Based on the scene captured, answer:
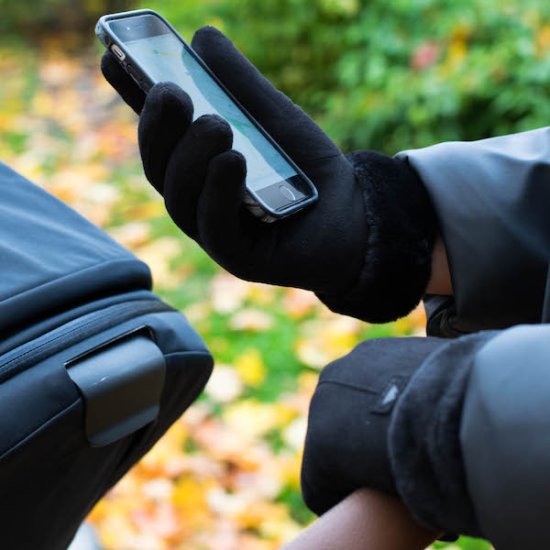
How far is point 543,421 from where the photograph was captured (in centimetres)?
71

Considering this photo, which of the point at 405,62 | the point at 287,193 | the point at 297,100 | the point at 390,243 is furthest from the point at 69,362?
the point at 297,100

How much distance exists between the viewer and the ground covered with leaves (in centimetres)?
195

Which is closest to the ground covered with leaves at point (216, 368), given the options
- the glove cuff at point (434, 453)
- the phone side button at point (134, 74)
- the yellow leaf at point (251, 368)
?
the yellow leaf at point (251, 368)

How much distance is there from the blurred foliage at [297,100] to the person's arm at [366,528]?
3.95 ft

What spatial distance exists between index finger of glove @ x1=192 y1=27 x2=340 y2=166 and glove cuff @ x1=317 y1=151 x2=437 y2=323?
0.09 meters

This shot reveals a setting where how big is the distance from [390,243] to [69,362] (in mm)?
462

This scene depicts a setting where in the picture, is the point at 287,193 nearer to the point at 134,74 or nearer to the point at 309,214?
the point at 309,214

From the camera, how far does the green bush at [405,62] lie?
116 inches

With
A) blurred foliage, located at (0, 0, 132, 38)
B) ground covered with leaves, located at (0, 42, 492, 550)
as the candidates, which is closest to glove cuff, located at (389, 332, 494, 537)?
ground covered with leaves, located at (0, 42, 492, 550)

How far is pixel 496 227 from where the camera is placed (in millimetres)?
1164

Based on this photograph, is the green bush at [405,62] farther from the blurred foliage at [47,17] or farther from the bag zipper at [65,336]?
the bag zipper at [65,336]

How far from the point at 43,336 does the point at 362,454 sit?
1.54 ft

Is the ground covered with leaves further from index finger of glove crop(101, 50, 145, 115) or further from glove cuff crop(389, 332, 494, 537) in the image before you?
glove cuff crop(389, 332, 494, 537)

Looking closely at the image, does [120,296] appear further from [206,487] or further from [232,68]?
[206,487]
